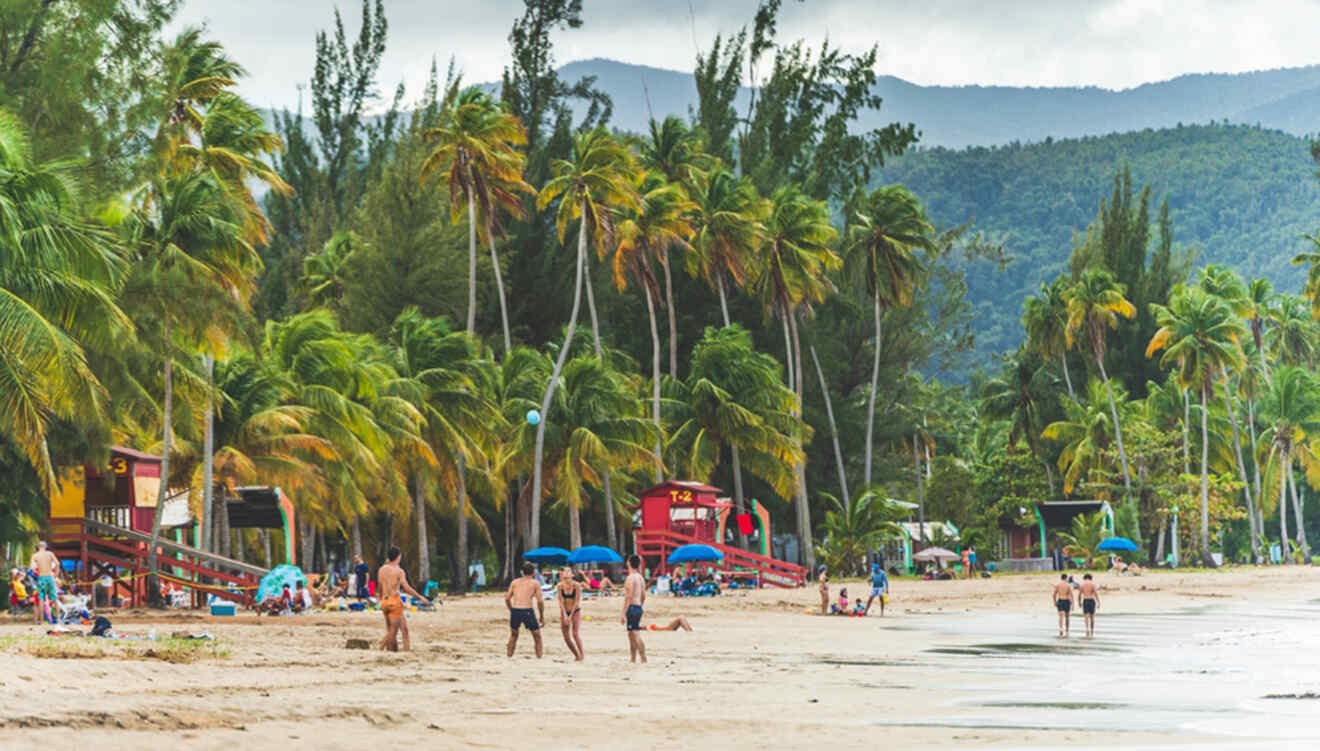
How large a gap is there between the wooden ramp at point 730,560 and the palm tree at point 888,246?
13.3m

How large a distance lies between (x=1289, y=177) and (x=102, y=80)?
166 meters

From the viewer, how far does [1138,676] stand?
742 inches

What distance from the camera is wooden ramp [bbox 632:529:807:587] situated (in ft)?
144

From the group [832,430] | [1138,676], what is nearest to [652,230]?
[832,430]

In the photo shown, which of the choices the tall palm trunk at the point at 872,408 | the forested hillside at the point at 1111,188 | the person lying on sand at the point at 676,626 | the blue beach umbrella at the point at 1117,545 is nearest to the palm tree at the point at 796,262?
the tall palm trunk at the point at 872,408

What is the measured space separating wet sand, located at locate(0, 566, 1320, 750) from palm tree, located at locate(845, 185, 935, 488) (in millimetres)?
31274

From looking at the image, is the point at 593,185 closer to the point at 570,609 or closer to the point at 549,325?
the point at 549,325

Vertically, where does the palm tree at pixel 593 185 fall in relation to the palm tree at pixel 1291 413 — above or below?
above

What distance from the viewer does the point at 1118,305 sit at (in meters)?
69.1

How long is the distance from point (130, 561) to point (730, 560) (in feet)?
64.0

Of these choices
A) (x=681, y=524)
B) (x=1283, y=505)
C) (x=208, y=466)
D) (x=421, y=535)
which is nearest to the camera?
(x=208, y=466)

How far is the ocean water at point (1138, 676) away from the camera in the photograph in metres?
13.4

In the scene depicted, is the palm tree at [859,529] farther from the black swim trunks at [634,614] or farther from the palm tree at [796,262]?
the black swim trunks at [634,614]

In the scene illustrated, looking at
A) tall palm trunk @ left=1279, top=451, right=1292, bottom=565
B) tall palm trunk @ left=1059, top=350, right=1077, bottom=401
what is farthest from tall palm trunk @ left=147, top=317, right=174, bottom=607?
tall palm trunk @ left=1279, top=451, right=1292, bottom=565
